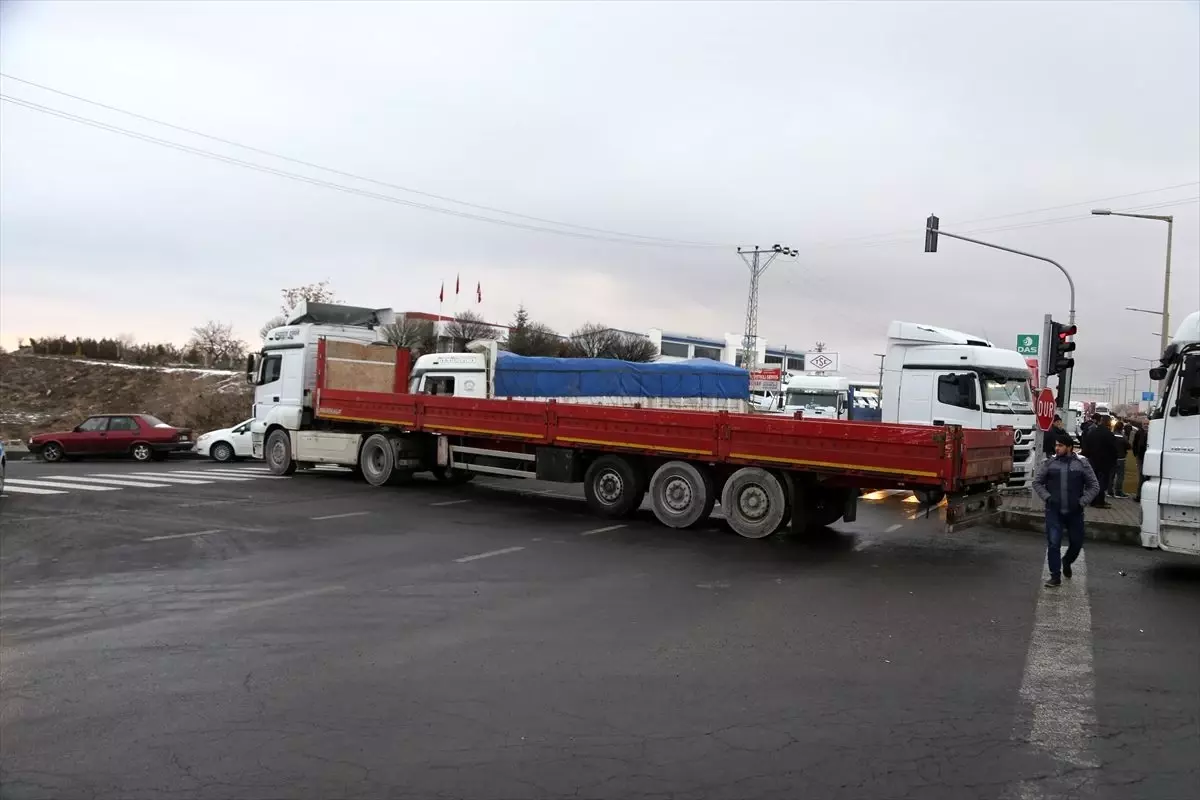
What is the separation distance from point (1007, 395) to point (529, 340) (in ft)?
146

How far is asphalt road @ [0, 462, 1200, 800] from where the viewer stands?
4285 mm

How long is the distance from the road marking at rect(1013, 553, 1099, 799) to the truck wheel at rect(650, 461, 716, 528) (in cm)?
519

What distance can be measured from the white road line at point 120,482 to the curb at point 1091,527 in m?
16.3

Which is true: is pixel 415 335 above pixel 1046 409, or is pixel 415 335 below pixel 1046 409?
above

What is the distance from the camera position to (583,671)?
19.4 feet

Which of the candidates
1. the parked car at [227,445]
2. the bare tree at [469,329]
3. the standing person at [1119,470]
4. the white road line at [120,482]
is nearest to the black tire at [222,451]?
the parked car at [227,445]

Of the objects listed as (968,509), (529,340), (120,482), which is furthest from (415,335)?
(968,509)

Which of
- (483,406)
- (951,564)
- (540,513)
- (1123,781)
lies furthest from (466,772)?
(483,406)

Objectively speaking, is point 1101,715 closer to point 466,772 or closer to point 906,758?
point 906,758

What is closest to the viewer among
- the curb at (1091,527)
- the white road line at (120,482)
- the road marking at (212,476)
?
the curb at (1091,527)

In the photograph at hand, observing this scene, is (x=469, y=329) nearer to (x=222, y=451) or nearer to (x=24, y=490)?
(x=222, y=451)

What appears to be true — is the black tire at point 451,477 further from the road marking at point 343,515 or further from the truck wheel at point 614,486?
the truck wheel at point 614,486

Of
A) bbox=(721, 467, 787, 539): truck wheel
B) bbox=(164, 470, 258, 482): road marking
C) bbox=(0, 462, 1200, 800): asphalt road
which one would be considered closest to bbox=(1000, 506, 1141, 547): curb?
bbox=(0, 462, 1200, 800): asphalt road

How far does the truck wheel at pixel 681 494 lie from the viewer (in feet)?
42.3
